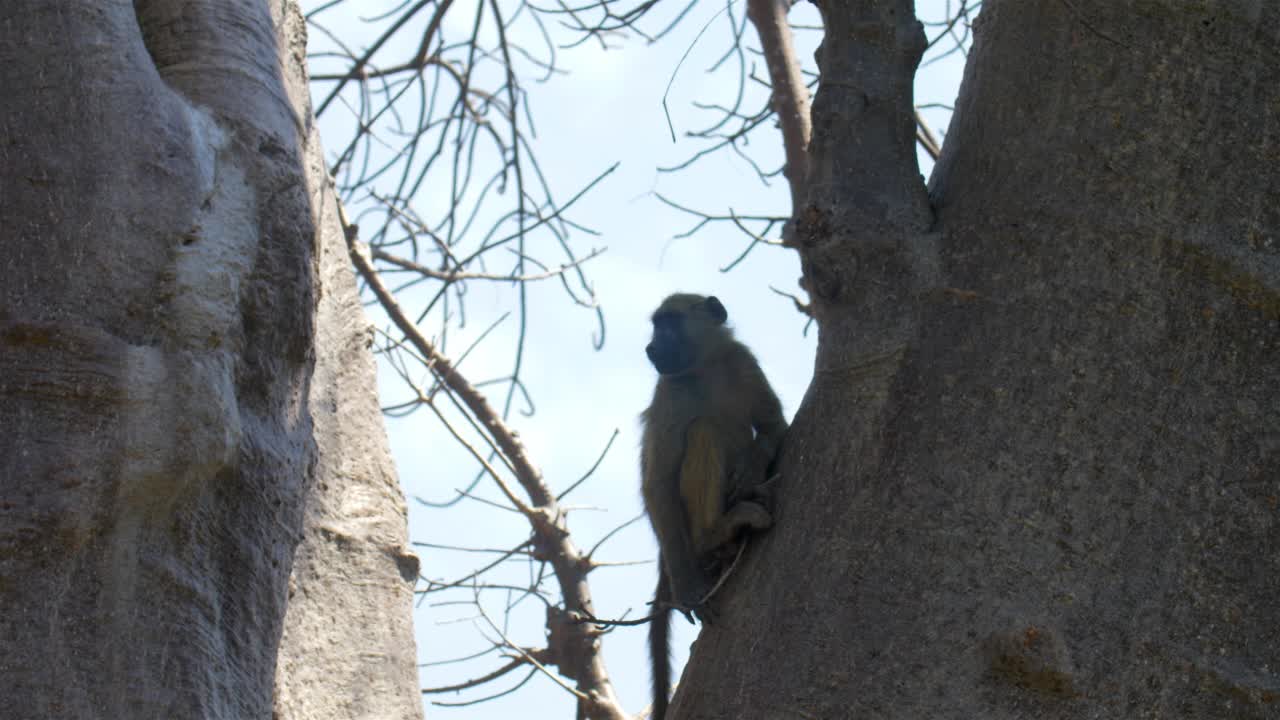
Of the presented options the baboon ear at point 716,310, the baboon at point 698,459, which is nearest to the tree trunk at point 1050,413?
the baboon at point 698,459

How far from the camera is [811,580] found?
2.26 meters

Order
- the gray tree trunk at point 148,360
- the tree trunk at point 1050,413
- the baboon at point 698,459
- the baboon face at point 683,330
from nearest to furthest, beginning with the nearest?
the gray tree trunk at point 148,360, the tree trunk at point 1050,413, the baboon at point 698,459, the baboon face at point 683,330

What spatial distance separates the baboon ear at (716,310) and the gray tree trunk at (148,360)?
2.79 meters

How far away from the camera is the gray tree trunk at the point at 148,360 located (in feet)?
6.18

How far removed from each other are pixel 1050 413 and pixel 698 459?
186cm

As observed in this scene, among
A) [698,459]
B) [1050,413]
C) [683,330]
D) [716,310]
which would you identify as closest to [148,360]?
[1050,413]

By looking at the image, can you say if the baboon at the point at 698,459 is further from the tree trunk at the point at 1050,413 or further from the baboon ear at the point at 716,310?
the tree trunk at the point at 1050,413

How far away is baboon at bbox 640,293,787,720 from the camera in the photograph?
3.71 meters

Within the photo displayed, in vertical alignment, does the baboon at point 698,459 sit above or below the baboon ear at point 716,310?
below

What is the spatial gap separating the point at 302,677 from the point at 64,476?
125 centimetres

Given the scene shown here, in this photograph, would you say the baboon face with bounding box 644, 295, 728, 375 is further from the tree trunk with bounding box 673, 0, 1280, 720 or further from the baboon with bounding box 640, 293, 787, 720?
the tree trunk with bounding box 673, 0, 1280, 720

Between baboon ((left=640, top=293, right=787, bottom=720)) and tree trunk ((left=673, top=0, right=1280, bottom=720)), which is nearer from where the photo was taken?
tree trunk ((left=673, top=0, right=1280, bottom=720))

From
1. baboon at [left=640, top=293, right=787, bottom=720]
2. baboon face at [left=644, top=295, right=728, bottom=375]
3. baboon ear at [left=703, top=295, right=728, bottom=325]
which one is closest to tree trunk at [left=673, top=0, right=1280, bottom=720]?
baboon at [left=640, top=293, right=787, bottom=720]

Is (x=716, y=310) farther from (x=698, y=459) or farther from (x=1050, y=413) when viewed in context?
(x=1050, y=413)
